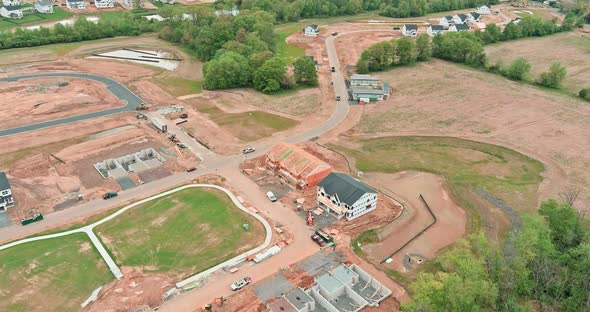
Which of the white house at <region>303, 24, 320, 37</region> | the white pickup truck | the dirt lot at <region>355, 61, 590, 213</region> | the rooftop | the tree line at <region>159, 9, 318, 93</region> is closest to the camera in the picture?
the rooftop

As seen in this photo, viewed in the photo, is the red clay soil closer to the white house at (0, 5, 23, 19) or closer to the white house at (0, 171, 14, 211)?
the white house at (0, 171, 14, 211)

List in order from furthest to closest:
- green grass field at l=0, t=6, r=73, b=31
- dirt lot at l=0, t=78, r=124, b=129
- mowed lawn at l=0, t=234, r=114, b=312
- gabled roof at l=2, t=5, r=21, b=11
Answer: gabled roof at l=2, t=5, r=21, b=11, green grass field at l=0, t=6, r=73, b=31, dirt lot at l=0, t=78, r=124, b=129, mowed lawn at l=0, t=234, r=114, b=312

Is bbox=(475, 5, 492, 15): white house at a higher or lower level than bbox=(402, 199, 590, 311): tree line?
higher

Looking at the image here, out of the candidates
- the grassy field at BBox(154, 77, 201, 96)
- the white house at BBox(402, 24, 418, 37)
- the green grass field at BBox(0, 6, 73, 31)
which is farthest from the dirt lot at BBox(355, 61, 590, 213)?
the green grass field at BBox(0, 6, 73, 31)

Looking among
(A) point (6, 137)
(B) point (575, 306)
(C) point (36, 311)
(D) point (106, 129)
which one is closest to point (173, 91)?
(D) point (106, 129)

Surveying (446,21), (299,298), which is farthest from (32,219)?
(446,21)

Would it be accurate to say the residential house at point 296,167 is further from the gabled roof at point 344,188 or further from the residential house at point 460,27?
the residential house at point 460,27
